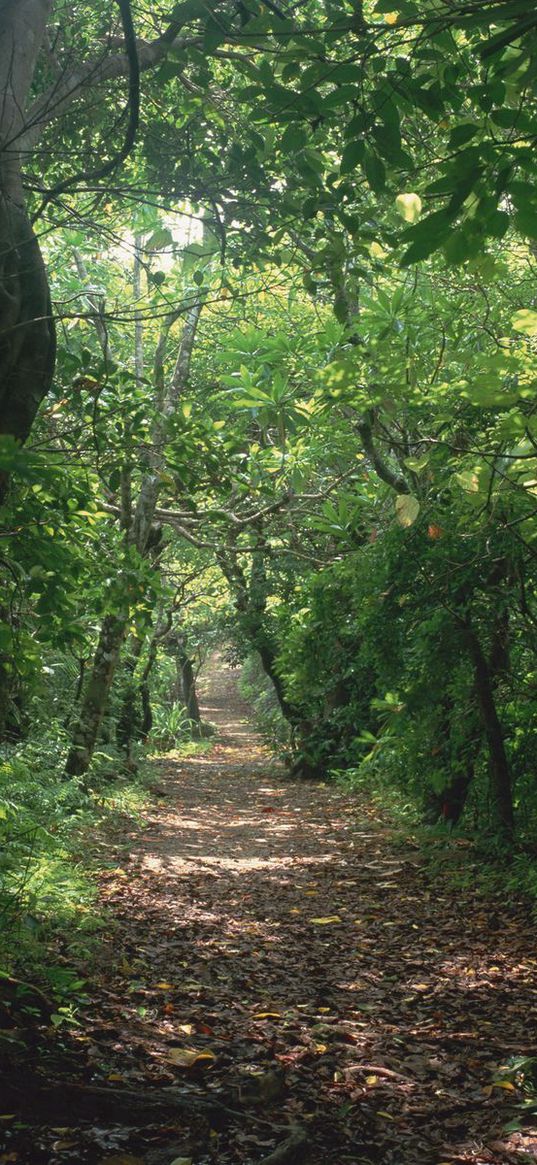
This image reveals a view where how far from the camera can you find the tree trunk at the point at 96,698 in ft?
33.3

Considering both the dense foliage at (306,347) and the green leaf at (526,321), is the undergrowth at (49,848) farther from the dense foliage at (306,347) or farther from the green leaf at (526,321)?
the green leaf at (526,321)

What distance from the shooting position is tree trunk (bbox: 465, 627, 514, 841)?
646 centimetres

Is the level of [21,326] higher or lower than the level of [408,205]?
lower

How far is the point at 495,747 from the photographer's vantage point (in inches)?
260

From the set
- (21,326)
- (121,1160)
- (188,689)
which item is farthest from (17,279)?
(188,689)

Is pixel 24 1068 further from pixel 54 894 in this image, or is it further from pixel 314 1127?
pixel 54 894

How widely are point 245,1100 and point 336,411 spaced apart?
649 centimetres

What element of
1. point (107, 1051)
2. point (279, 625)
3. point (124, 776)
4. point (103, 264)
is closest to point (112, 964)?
point (107, 1051)

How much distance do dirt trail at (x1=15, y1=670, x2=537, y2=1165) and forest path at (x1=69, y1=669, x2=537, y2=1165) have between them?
1cm

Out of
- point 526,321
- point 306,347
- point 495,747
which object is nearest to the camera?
point 526,321

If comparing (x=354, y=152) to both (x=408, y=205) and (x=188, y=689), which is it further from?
(x=188, y=689)

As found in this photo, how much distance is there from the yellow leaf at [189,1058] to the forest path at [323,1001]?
1cm

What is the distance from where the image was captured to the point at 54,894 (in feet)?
17.5

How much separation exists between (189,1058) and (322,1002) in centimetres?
105
